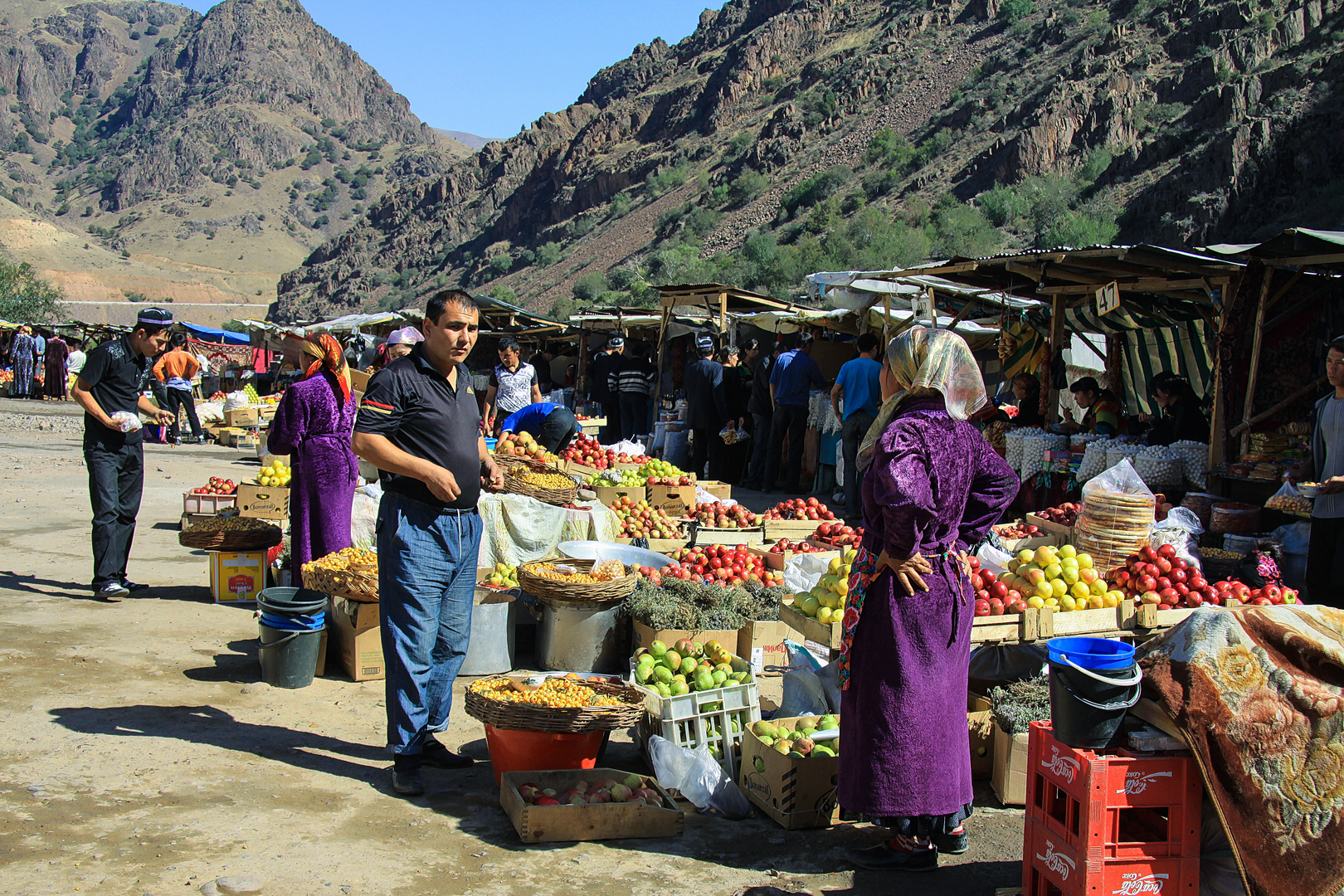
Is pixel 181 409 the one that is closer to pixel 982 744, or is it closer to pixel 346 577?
pixel 346 577

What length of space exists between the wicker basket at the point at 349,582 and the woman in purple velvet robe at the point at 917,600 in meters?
3.03

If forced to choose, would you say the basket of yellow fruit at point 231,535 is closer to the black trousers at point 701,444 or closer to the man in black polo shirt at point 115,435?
the man in black polo shirt at point 115,435

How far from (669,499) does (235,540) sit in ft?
12.4

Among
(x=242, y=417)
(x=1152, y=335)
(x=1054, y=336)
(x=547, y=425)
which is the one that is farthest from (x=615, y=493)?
(x=242, y=417)

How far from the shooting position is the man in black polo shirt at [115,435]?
6.73m

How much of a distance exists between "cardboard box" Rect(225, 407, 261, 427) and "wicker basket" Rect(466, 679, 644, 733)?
56.9 feet

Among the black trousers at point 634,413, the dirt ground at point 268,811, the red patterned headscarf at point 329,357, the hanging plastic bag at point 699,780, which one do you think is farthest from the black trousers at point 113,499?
the black trousers at point 634,413

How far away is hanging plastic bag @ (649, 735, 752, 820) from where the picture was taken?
13.3 feet

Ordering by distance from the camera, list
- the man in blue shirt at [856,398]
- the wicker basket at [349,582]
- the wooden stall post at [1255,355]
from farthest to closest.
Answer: the man in blue shirt at [856,398] → the wooden stall post at [1255,355] → the wicker basket at [349,582]

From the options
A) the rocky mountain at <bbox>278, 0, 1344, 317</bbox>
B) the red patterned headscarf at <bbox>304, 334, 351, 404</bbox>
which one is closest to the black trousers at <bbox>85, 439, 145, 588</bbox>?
the red patterned headscarf at <bbox>304, 334, 351, 404</bbox>

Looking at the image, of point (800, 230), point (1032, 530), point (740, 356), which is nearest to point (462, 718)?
point (1032, 530)

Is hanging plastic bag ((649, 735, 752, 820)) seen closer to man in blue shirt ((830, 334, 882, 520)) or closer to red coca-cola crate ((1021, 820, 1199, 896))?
red coca-cola crate ((1021, 820, 1199, 896))

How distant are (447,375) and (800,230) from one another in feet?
146

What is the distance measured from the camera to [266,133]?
6206 inches
